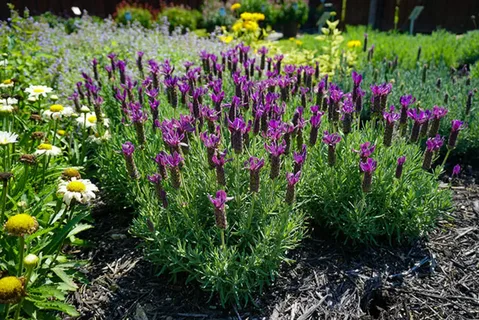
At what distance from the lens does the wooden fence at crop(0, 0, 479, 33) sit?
16.4m

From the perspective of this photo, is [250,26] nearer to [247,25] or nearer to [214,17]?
[247,25]

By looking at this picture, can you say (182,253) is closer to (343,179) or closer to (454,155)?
(343,179)

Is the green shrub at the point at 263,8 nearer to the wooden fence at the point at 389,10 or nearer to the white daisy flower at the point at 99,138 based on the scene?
the wooden fence at the point at 389,10

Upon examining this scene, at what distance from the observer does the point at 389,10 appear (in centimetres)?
1809

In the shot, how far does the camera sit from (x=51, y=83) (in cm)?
528

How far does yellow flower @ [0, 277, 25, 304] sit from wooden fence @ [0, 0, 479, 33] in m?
16.3

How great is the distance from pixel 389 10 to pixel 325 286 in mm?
17895

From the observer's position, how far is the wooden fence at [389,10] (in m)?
16.4

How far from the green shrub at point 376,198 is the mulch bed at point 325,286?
0.63 feet

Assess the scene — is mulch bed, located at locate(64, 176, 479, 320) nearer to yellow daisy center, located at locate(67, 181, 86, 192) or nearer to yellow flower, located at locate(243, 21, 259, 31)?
yellow daisy center, located at locate(67, 181, 86, 192)

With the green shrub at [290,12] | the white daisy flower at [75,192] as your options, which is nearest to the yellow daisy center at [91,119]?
the white daisy flower at [75,192]

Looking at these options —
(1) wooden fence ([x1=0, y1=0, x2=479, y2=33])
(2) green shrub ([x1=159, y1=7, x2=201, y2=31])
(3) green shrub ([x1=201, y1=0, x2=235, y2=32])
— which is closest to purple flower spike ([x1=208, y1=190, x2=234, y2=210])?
(2) green shrub ([x1=159, y1=7, x2=201, y2=31])

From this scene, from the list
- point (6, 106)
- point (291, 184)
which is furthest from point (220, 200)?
point (6, 106)

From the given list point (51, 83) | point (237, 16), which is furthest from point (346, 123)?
point (237, 16)
